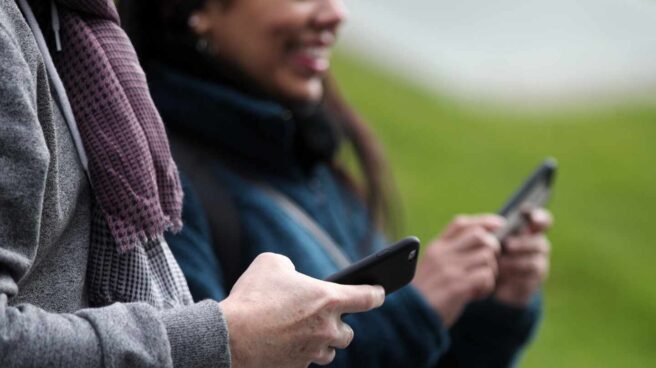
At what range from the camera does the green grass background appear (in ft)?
19.2

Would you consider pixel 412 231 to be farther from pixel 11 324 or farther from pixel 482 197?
pixel 11 324

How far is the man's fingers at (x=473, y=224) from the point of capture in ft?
8.84

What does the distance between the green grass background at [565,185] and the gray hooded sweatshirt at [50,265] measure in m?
3.98

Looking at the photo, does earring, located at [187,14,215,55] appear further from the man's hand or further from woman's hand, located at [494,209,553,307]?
the man's hand

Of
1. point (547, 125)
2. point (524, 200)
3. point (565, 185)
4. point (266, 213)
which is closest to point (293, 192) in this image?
point (266, 213)

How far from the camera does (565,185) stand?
7.25 metres

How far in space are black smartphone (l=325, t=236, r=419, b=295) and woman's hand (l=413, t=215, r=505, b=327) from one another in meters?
0.80

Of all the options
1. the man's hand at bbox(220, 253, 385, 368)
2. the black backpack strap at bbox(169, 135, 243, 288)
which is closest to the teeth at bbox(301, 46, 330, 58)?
the black backpack strap at bbox(169, 135, 243, 288)

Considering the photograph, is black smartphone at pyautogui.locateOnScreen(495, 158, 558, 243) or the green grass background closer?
black smartphone at pyautogui.locateOnScreen(495, 158, 558, 243)

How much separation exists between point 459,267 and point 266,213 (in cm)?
45

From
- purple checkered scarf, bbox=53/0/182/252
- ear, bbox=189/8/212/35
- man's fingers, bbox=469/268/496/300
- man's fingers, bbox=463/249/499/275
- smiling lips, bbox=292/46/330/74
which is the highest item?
purple checkered scarf, bbox=53/0/182/252

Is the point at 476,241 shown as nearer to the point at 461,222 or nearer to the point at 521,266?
the point at 461,222

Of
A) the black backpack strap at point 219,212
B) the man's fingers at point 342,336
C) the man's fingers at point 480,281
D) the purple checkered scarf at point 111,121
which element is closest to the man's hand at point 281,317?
the man's fingers at point 342,336

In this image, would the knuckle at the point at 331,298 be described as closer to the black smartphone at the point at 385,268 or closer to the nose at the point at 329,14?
the black smartphone at the point at 385,268
